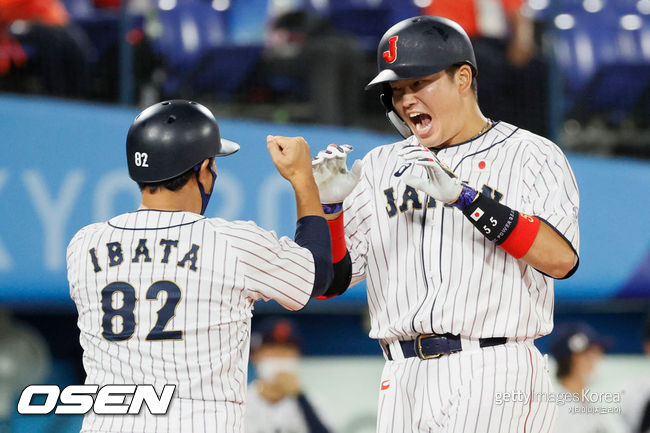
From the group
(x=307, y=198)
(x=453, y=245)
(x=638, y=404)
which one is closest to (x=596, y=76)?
(x=638, y=404)

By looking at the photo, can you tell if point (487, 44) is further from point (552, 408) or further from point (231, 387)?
point (231, 387)

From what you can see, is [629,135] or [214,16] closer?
[214,16]

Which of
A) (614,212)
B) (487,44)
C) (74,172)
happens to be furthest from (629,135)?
(74,172)

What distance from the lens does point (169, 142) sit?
95.8 inches

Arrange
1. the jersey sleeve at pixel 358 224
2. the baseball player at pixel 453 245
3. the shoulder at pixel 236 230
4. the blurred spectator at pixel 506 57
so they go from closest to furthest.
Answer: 1. the shoulder at pixel 236 230
2. the baseball player at pixel 453 245
3. the jersey sleeve at pixel 358 224
4. the blurred spectator at pixel 506 57

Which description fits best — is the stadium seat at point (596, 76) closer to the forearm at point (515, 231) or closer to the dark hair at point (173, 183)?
the forearm at point (515, 231)

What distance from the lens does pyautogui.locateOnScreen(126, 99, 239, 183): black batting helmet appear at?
2.42 metres

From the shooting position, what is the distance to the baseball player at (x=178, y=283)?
7.47 feet

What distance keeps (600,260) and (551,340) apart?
29.1 inches

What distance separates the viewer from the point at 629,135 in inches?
238

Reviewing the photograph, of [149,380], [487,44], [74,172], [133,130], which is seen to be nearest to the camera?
[149,380]

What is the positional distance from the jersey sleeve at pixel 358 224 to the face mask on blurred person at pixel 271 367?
9.24 feet

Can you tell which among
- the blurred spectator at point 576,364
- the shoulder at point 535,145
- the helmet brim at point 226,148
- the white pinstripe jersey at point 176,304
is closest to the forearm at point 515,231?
the shoulder at point 535,145

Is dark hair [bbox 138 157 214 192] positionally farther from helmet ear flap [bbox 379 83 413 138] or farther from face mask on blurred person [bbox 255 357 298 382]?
face mask on blurred person [bbox 255 357 298 382]
